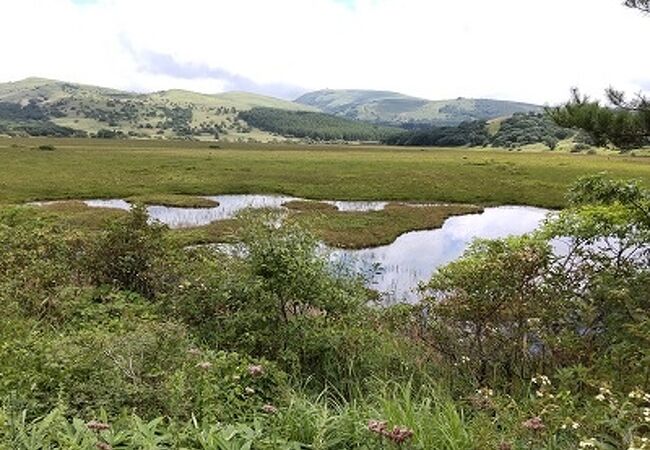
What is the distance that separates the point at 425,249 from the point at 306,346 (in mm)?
21591

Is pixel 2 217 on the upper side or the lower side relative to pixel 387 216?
upper

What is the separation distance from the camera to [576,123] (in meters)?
14.5

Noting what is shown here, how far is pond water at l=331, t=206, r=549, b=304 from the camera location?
877 inches

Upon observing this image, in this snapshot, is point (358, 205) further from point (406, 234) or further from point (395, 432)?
point (395, 432)

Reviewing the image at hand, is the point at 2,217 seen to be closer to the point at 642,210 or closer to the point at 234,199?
the point at 642,210

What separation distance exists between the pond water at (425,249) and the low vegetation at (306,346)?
20.4 ft

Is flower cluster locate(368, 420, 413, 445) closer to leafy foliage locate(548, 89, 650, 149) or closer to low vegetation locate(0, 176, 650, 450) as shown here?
low vegetation locate(0, 176, 650, 450)

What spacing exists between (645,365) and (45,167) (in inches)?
2728

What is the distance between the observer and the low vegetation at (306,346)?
532 cm

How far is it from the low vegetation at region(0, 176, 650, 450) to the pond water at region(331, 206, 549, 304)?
6.21 meters

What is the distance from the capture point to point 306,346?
957 centimetres

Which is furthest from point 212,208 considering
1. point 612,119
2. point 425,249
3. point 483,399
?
point 483,399

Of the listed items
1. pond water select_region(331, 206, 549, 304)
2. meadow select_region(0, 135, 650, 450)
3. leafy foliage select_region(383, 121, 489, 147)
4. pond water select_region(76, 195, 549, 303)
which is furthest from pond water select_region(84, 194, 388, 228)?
leafy foliage select_region(383, 121, 489, 147)

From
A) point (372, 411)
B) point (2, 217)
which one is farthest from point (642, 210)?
point (2, 217)
